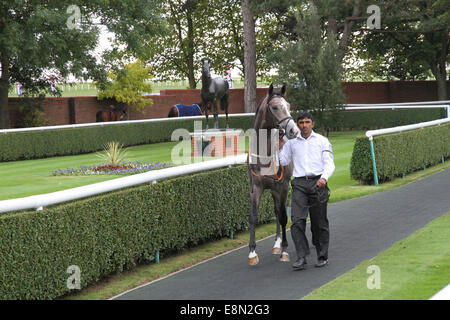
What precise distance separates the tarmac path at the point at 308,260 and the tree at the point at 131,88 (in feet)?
81.3

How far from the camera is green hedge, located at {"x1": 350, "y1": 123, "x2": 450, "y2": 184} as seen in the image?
15.4 metres

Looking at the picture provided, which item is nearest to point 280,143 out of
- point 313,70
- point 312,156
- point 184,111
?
point 312,156

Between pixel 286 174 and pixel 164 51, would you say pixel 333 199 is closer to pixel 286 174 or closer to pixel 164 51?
pixel 286 174

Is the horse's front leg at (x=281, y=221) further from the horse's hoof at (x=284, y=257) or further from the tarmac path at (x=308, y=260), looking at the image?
the tarmac path at (x=308, y=260)

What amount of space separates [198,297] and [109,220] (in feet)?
5.06

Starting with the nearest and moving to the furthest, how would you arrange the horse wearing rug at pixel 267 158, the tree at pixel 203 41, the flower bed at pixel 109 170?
1. the horse wearing rug at pixel 267 158
2. the flower bed at pixel 109 170
3. the tree at pixel 203 41

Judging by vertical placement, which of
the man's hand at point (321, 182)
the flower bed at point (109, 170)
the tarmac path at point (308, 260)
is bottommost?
the tarmac path at point (308, 260)

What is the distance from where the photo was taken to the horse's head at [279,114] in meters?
7.49

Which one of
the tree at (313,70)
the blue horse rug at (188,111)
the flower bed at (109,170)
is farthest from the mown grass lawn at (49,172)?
the blue horse rug at (188,111)

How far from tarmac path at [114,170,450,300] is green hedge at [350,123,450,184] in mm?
2634

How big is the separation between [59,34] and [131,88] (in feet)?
30.2

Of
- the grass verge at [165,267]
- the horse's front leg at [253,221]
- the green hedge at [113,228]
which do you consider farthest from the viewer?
the horse's front leg at [253,221]

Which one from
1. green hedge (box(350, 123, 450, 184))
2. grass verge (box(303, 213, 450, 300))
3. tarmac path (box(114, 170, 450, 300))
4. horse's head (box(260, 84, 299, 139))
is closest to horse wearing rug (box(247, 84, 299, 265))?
horse's head (box(260, 84, 299, 139))
